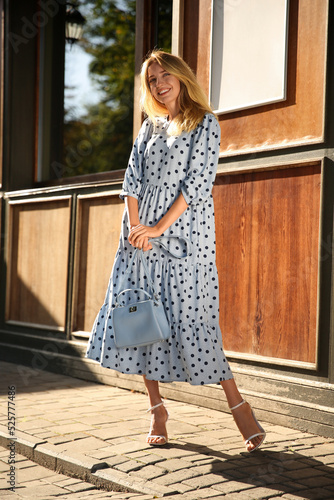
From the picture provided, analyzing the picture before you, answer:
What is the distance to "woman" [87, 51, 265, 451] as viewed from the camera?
11.5ft

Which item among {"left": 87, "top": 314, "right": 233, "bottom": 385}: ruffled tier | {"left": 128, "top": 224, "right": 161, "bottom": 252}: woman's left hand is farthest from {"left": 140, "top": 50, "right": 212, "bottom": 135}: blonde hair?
{"left": 87, "top": 314, "right": 233, "bottom": 385}: ruffled tier

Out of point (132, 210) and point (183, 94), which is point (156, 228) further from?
point (183, 94)

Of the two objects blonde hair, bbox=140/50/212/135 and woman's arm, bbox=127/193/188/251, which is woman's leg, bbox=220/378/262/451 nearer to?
woman's arm, bbox=127/193/188/251

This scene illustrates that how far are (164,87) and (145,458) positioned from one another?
1971 millimetres

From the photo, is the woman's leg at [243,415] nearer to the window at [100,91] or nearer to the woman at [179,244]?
the woman at [179,244]

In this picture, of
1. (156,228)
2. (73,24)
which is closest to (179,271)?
(156,228)

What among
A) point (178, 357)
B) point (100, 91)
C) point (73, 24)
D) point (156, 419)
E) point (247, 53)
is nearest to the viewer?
point (178, 357)

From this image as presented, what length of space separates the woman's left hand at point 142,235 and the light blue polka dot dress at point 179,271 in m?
0.08

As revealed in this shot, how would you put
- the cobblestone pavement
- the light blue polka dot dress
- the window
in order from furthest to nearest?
the window → the light blue polka dot dress → the cobblestone pavement

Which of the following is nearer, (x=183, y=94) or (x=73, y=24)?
(x=183, y=94)

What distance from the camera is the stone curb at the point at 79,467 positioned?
2969mm

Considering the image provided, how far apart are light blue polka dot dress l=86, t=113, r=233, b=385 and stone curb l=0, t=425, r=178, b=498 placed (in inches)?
20.0

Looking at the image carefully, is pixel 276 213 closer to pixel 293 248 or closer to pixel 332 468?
pixel 293 248

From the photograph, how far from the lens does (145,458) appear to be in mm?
3332
